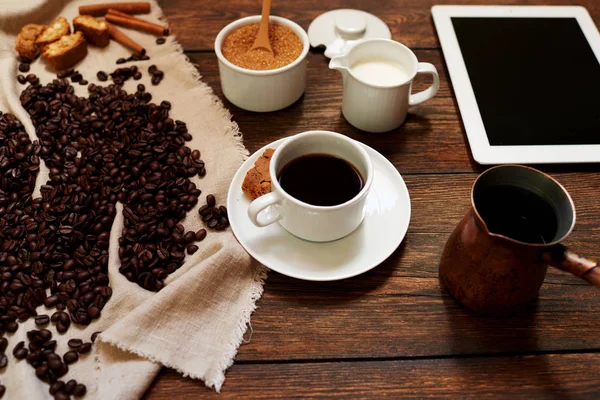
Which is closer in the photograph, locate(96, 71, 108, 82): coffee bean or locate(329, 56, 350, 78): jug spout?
locate(329, 56, 350, 78): jug spout

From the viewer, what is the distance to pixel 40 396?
97 cm

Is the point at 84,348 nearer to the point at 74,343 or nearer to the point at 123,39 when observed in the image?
the point at 74,343

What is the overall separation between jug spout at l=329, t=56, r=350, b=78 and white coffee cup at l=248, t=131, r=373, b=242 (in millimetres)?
260

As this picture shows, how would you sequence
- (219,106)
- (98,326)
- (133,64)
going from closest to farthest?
(98,326) < (219,106) < (133,64)

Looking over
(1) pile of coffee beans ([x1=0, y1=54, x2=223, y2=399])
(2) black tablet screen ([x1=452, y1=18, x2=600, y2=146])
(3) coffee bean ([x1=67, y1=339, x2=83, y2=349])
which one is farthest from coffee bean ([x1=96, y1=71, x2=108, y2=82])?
(2) black tablet screen ([x1=452, y1=18, x2=600, y2=146])

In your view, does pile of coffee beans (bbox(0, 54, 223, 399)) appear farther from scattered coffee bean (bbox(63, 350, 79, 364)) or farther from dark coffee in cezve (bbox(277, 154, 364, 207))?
dark coffee in cezve (bbox(277, 154, 364, 207))

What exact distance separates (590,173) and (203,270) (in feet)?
3.13

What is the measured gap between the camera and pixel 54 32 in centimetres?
158

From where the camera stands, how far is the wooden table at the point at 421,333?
39.8 inches

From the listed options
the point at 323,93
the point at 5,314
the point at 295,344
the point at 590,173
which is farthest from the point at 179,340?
the point at 590,173

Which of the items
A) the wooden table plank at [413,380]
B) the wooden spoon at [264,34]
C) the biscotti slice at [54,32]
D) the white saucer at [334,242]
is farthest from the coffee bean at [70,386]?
the biscotti slice at [54,32]

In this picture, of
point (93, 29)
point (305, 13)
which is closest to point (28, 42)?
point (93, 29)

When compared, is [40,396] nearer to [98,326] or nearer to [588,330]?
[98,326]

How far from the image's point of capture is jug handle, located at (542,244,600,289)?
847 mm
